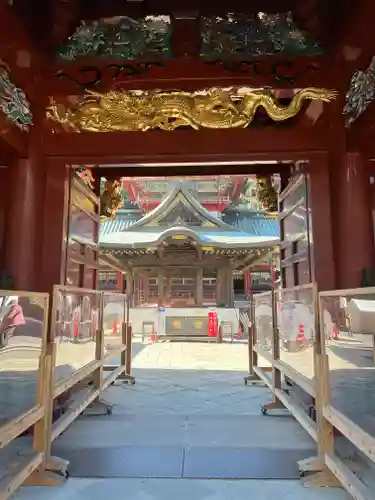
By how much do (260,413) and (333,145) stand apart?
2.76 meters

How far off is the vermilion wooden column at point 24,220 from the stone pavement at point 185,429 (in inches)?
57.4

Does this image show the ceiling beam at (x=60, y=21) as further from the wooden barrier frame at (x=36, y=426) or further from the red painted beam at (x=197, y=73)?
the wooden barrier frame at (x=36, y=426)

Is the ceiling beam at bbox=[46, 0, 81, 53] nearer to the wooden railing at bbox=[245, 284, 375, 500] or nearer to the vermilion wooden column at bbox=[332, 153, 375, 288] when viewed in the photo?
the vermilion wooden column at bbox=[332, 153, 375, 288]

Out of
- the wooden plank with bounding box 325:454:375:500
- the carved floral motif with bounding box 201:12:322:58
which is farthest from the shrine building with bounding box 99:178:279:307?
the wooden plank with bounding box 325:454:375:500

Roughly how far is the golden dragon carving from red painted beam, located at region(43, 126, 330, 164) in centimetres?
→ 8

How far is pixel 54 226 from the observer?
156 inches

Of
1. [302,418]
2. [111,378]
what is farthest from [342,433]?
[111,378]

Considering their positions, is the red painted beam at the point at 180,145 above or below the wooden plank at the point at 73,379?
above

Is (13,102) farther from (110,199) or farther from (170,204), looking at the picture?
(170,204)

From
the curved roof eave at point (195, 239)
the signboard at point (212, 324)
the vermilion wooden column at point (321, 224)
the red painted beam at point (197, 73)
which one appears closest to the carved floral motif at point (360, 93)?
the red painted beam at point (197, 73)

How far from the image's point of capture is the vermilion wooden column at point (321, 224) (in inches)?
148

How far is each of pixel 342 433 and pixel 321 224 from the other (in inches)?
78.7

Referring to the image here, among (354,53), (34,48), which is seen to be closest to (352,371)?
(354,53)

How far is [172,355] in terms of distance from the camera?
975cm
